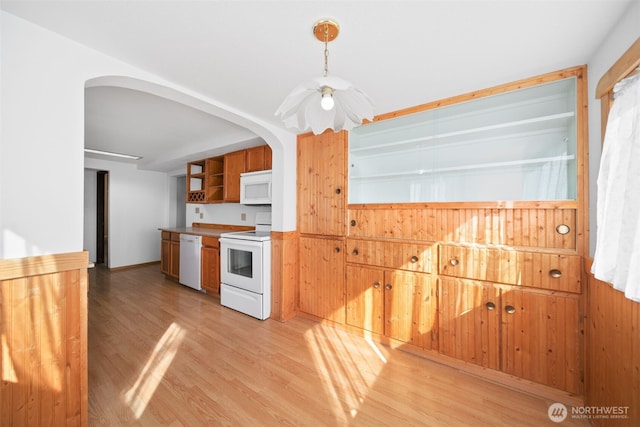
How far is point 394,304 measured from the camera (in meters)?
2.29

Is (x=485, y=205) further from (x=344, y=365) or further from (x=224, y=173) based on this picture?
(x=224, y=173)

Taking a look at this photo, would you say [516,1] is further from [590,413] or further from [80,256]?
[80,256]

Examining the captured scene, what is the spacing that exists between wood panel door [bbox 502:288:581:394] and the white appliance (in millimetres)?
2280

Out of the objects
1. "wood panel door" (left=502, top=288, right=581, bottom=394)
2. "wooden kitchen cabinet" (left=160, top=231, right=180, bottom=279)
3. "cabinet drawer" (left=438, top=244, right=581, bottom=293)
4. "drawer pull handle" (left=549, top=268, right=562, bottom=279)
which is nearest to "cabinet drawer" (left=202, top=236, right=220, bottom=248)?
"wooden kitchen cabinet" (left=160, top=231, right=180, bottom=279)

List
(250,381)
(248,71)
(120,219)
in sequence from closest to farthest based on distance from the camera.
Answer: (248,71), (250,381), (120,219)

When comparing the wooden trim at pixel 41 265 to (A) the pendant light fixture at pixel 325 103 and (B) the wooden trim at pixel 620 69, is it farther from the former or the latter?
(B) the wooden trim at pixel 620 69

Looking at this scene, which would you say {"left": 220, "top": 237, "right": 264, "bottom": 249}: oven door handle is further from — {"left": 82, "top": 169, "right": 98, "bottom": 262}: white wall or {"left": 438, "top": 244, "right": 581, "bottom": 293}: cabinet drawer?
{"left": 82, "top": 169, "right": 98, "bottom": 262}: white wall

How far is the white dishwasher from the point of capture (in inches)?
146

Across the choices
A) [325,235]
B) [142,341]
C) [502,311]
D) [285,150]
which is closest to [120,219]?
[142,341]

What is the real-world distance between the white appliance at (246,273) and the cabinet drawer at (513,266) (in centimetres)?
187

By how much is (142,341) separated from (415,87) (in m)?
3.36

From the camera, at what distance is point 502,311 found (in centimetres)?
183

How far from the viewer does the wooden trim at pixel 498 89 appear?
1.65 meters

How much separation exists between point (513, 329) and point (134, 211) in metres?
6.51
